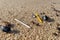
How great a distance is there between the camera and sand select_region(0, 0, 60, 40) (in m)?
7.67

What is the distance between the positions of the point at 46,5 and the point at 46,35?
4.39 m

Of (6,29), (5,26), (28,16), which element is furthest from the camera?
(28,16)

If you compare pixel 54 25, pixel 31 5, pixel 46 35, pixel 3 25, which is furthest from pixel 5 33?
pixel 31 5

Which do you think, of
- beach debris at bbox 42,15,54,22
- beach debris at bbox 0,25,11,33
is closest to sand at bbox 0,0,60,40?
beach debris at bbox 0,25,11,33

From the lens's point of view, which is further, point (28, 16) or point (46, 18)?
point (28, 16)

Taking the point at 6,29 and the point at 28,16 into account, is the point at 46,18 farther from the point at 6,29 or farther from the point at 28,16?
the point at 6,29

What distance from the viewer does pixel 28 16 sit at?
31.6 ft

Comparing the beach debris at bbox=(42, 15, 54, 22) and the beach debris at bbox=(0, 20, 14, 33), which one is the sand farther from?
the beach debris at bbox=(42, 15, 54, 22)

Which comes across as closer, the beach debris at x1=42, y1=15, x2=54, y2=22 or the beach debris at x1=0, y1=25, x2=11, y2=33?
Answer: the beach debris at x1=0, y1=25, x2=11, y2=33

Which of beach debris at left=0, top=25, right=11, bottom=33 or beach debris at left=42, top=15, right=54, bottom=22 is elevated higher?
beach debris at left=0, top=25, right=11, bottom=33

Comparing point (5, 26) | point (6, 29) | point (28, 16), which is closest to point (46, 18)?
point (28, 16)

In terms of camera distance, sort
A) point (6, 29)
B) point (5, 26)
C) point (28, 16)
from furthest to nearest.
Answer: point (28, 16)
point (5, 26)
point (6, 29)

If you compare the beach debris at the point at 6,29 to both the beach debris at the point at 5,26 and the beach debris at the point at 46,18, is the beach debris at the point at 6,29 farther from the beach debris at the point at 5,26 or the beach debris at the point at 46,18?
the beach debris at the point at 46,18

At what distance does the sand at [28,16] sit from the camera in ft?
25.2
